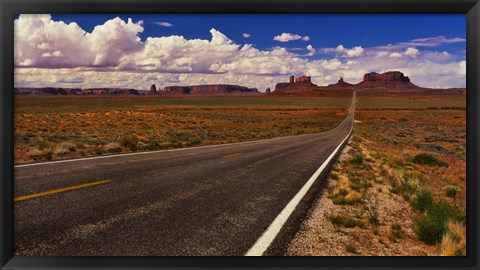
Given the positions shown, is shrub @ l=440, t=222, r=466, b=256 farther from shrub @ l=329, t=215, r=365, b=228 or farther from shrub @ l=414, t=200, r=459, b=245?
shrub @ l=329, t=215, r=365, b=228

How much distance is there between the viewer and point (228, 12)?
4.18 metres

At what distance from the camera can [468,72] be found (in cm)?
396

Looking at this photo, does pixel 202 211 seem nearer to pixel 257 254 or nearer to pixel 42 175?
pixel 257 254

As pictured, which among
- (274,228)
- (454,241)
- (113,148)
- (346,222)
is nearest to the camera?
(454,241)

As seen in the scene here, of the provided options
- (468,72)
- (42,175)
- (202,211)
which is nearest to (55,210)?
(202,211)

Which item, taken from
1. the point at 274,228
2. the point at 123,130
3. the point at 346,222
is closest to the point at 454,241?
the point at 346,222

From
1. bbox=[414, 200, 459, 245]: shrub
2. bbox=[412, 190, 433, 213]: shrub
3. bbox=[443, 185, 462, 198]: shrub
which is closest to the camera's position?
bbox=[414, 200, 459, 245]: shrub

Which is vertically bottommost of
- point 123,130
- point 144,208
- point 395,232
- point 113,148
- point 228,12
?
point 395,232

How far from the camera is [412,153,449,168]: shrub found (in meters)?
15.9

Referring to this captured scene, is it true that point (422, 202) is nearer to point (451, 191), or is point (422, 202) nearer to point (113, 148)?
point (451, 191)

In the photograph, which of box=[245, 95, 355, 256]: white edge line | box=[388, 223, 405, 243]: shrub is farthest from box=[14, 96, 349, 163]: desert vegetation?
box=[388, 223, 405, 243]: shrub

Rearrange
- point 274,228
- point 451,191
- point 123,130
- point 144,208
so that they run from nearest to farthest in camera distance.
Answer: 1. point 274,228
2. point 144,208
3. point 451,191
4. point 123,130

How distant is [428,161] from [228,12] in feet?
51.6

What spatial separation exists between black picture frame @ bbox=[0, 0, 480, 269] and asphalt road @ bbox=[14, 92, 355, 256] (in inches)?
11.0
